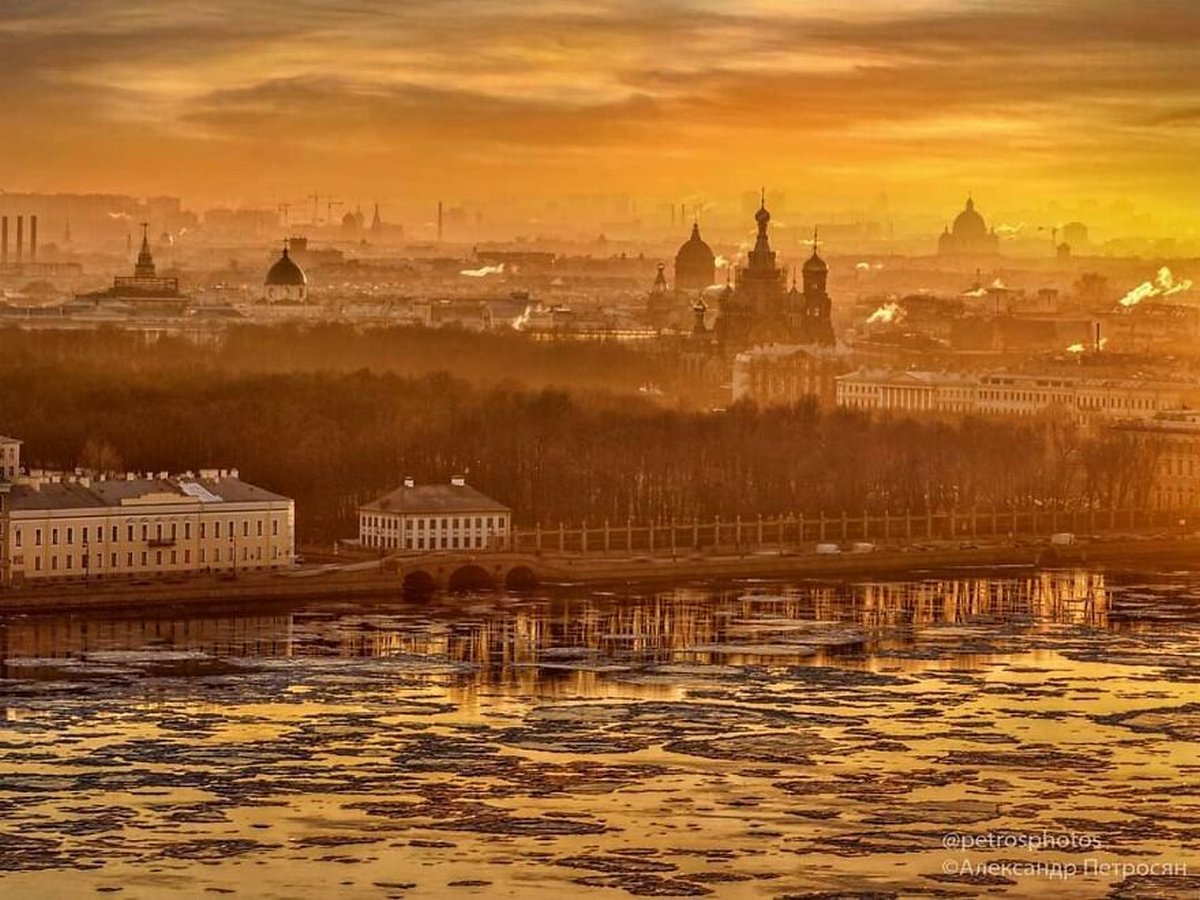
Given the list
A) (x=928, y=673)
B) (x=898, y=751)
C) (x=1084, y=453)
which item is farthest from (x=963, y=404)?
(x=898, y=751)

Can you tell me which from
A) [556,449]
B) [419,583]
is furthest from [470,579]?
[556,449]

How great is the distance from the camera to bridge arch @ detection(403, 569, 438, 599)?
62.2 m

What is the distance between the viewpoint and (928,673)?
169 ft

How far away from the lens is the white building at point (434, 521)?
6519 centimetres

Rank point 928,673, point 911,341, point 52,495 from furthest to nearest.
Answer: point 911,341 < point 52,495 < point 928,673

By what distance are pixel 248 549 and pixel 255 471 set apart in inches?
371

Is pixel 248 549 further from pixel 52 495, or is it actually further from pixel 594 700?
pixel 594 700

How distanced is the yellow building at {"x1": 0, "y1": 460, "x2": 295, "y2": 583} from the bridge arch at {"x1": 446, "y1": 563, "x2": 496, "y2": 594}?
248 centimetres

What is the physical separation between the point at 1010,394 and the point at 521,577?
39.8 metres

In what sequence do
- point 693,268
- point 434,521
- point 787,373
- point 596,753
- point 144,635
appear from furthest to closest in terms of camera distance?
point 693,268 → point 787,373 → point 434,521 → point 144,635 → point 596,753

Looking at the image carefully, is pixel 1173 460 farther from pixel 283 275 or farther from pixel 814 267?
pixel 283 275

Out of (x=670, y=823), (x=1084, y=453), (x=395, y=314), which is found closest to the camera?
(x=670, y=823)

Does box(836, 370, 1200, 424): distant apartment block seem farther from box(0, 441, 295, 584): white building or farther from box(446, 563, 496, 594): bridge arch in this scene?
box(0, 441, 295, 584): white building

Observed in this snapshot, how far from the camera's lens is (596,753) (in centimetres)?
4372
